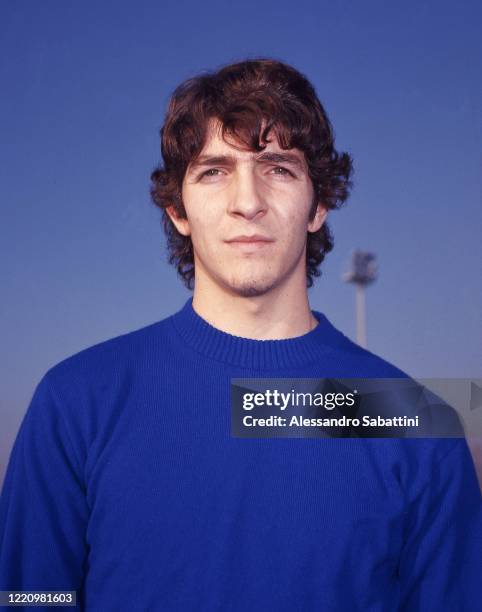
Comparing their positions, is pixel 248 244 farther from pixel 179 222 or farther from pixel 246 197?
pixel 179 222

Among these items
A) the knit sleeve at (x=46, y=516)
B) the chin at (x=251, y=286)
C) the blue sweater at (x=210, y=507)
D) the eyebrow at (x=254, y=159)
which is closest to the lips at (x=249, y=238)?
the chin at (x=251, y=286)

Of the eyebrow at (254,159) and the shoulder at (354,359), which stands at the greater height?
the eyebrow at (254,159)

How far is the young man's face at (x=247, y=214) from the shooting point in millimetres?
2205

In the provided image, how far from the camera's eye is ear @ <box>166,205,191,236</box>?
8.61 ft

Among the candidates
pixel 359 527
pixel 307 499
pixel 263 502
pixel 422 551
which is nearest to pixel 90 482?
pixel 263 502

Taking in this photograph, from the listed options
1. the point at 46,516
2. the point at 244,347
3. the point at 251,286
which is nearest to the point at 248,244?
the point at 251,286

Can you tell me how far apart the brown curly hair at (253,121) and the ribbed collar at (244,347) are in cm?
53

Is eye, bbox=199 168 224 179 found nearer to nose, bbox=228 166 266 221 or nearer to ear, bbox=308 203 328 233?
nose, bbox=228 166 266 221

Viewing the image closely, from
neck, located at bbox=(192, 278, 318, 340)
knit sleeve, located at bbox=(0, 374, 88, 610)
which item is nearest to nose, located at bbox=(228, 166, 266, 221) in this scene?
neck, located at bbox=(192, 278, 318, 340)

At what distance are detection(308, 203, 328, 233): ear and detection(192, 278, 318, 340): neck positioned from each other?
0.32 m

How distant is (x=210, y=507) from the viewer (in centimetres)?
204

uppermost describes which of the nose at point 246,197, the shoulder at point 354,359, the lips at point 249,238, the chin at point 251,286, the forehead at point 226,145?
the forehead at point 226,145

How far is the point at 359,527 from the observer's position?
204 centimetres

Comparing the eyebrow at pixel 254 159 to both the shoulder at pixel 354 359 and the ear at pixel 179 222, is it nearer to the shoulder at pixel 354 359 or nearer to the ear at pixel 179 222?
the ear at pixel 179 222
